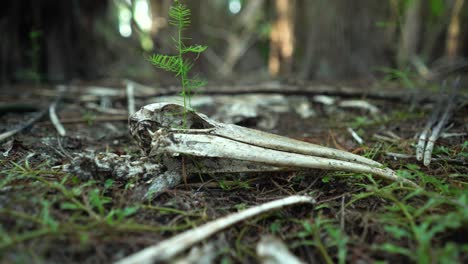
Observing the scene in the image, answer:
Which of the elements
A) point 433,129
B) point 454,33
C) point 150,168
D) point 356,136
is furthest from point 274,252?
point 454,33

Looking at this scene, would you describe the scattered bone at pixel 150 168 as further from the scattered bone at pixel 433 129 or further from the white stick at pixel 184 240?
the scattered bone at pixel 433 129

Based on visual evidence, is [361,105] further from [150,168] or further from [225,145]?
[150,168]

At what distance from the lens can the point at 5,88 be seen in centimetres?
439

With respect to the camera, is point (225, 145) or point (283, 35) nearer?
point (225, 145)

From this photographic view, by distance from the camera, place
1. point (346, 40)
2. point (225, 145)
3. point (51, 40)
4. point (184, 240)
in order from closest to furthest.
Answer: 1. point (184, 240)
2. point (225, 145)
3. point (346, 40)
4. point (51, 40)

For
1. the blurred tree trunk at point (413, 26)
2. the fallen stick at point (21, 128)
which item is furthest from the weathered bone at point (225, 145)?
the blurred tree trunk at point (413, 26)

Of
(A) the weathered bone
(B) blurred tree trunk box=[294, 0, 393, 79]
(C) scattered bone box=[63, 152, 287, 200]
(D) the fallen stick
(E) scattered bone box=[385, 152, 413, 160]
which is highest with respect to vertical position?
(B) blurred tree trunk box=[294, 0, 393, 79]

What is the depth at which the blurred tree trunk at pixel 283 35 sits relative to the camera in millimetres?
5641

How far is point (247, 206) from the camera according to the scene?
1.57m

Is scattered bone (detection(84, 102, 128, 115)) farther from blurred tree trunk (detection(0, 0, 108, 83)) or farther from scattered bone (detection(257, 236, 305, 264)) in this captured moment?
scattered bone (detection(257, 236, 305, 264))

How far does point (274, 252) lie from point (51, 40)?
210 inches

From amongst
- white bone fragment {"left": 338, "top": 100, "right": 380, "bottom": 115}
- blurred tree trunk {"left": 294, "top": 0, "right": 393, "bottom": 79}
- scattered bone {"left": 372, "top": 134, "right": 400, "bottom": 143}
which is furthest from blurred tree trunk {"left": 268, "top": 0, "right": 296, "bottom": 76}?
scattered bone {"left": 372, "top": 134, "right": 400, "bottom": 143}

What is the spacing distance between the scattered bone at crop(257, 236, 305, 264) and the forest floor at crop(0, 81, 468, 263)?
0.25 ft

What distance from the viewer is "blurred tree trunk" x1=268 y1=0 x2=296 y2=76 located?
5.64m
